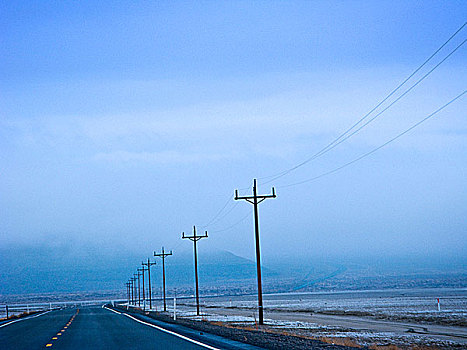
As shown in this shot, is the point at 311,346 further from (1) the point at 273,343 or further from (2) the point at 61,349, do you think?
(2) the point at 61,349

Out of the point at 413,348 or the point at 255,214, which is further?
the point at 255,214

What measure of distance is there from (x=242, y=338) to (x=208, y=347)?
4.47m

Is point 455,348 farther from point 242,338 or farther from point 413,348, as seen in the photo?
point 242,338

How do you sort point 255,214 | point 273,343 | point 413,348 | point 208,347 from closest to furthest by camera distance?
point 208,347 → point 273,343 → point 413,348 → point 255,214

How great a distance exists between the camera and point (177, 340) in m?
22.3

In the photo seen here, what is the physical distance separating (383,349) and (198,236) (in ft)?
139

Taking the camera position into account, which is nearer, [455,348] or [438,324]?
[455,348]

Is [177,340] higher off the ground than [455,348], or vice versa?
[177,340]

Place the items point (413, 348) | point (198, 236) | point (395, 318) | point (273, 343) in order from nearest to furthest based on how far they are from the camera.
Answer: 1. point (273, 343)
2. point (413, 348)
3. point (395, 318)
4. point (198, 236)

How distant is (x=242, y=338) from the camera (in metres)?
23.4

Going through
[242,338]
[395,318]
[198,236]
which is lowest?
[395,318]

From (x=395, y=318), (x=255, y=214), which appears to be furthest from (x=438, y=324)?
(x=255, y=214)

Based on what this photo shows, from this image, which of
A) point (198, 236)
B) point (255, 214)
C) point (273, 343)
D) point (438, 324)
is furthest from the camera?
point (198, 236)

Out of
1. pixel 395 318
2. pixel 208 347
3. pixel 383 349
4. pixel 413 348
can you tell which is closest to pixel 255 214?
pixel 413 348
